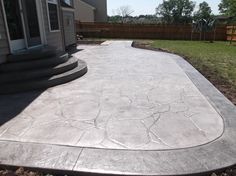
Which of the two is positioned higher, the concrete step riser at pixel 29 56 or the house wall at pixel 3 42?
the house wall at pixel 3 42

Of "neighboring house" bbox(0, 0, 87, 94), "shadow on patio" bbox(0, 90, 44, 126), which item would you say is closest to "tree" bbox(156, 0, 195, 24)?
"neighboring house" bbox(0, 0, 87, 94)

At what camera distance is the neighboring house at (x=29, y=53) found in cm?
485

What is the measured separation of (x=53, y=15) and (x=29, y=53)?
3.20 meters

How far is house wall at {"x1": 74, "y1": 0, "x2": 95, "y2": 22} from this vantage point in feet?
78.5

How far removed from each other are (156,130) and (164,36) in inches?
739

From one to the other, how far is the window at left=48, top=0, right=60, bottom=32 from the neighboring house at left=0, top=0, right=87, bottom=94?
226 millimetres

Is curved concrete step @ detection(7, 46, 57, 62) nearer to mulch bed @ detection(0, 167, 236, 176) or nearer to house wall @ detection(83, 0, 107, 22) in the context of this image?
mulch bed @ detection(0, 167, 236, 176)

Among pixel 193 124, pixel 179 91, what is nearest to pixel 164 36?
pixel 179 91

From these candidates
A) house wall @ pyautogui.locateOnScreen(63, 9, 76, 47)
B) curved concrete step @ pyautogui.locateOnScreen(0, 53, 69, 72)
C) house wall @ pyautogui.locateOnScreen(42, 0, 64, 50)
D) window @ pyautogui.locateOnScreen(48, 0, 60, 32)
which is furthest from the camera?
house wall @ pyautogui.locateOnScreen(63, 9, 76, 47)

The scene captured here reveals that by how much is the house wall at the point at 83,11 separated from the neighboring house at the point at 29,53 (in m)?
17.2

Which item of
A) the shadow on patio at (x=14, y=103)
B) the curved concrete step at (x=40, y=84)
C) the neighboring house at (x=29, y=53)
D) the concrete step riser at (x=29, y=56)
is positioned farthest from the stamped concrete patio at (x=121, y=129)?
the concrete step riser at (x=29, y=56)

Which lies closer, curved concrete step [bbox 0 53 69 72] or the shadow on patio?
the shadow on patio

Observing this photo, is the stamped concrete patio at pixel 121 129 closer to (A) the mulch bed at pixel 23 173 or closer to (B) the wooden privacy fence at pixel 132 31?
(A) the mulch bed at pixel 23 173

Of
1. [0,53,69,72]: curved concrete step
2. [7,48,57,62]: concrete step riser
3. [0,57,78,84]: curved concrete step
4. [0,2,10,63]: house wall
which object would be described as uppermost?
[0,2,10,63]: house wall
